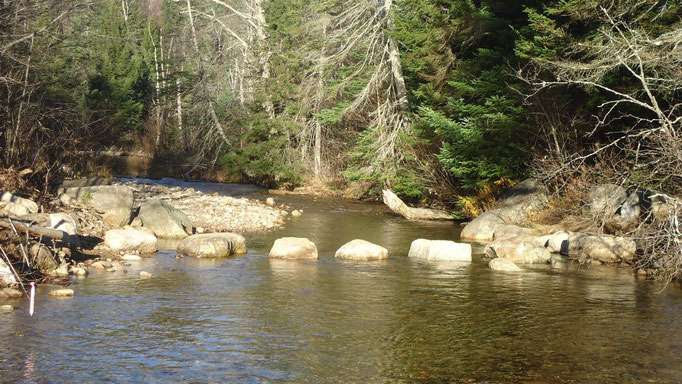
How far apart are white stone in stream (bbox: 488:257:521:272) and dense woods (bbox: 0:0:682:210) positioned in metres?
2.23

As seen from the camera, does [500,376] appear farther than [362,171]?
No

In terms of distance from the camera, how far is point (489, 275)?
42.7 ft

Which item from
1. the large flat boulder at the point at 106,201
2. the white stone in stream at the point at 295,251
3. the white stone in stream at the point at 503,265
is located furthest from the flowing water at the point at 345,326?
the large flat boulder at the point at 106,201

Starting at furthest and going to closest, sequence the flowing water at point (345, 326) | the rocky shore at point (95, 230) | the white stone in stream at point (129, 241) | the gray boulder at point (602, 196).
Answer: the gray boulder at point (602, 196)
the white stone in stream at point (129, 241)
the rocky shore at point (95, 230)
the flowing water at point (345, 326)

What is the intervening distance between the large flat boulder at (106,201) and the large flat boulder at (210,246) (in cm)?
211

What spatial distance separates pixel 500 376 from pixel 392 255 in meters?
7.69

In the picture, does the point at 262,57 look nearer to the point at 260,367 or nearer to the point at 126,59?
the point at 126,59

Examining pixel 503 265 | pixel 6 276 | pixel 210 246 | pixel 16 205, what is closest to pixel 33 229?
pixel 6 276

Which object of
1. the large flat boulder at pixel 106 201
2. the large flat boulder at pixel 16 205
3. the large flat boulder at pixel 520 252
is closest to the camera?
the large flat boulder at pixel 16 205

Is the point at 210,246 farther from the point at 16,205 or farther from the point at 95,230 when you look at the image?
the point at 16,205

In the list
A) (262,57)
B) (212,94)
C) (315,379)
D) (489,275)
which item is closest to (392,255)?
(489,275)

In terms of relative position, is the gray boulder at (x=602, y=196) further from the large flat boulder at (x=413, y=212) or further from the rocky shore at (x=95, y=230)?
the rocky shore at (x=95, y=230)

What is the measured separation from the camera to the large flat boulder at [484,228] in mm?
17891

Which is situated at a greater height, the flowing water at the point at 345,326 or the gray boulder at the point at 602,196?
the gray boulder at the point at 602,196
